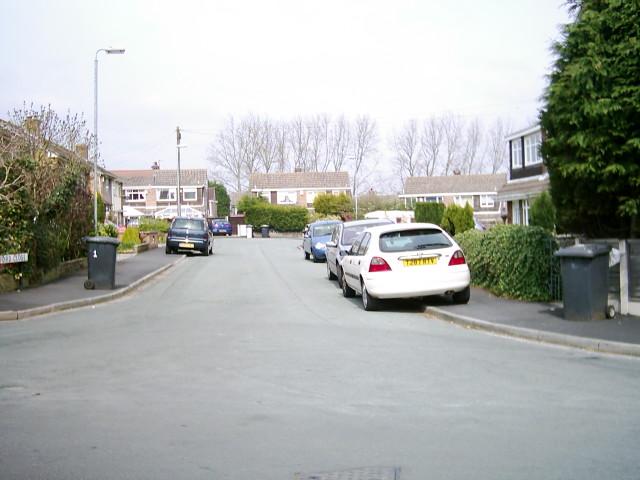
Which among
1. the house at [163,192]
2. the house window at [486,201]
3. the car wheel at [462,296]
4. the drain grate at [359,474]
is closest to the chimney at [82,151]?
the car wheel at [462,296]

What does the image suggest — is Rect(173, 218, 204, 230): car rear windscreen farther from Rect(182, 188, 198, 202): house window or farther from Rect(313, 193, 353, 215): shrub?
Rect(182, 188, 198, 202): house window

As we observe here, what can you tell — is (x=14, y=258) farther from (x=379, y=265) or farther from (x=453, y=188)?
(x=453, y=188)

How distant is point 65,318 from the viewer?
13617 mm

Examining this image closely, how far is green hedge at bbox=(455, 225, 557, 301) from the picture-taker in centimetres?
1402

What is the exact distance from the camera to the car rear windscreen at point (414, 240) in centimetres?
1399

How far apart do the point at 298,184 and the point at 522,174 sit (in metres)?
49.1

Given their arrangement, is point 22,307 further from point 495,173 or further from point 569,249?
point 495,173

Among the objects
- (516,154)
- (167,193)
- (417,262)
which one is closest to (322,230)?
(417,262)

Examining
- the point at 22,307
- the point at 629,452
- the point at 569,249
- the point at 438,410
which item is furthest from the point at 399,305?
the point at 629,452

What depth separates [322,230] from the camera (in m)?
31.3

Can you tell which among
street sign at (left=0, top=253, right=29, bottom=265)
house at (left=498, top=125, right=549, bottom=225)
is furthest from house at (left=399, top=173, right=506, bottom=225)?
street sign at (left=0, top=253, right=29, bottom=265)

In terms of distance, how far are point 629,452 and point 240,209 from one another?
7435cm

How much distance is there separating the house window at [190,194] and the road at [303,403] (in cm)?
8584

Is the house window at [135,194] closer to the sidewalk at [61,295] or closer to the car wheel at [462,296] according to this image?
the sidewalk at [61,295]
